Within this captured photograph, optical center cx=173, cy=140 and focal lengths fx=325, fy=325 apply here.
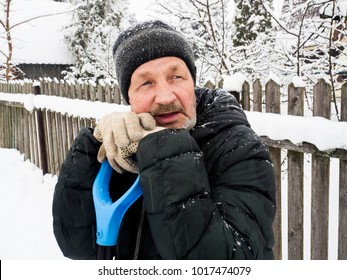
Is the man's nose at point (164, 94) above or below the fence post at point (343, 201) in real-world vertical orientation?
above

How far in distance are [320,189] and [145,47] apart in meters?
1.60

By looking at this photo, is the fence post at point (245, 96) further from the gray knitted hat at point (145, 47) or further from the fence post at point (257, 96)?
the gray knitted hat at point (145, 47)

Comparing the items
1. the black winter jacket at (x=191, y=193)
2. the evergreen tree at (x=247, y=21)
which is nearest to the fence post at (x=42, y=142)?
the black winter jacket at (x=191, y=193)

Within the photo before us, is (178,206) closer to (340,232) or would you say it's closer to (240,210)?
(240,210)

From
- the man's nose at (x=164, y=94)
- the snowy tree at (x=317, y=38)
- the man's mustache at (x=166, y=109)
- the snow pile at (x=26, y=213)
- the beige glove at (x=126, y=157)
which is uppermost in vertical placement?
the snowy tree at (x=317, y=38)

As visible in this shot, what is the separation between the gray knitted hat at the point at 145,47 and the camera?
142 centimetres

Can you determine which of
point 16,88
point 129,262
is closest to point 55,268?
point 129,262

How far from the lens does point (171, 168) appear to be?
41.2 inches

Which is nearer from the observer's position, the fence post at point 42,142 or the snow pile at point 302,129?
the snow pile at point 302,129

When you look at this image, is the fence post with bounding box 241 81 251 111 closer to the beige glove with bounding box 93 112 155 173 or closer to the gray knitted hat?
the gray knitted hat

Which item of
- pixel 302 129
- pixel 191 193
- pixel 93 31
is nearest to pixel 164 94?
pixel 191 193

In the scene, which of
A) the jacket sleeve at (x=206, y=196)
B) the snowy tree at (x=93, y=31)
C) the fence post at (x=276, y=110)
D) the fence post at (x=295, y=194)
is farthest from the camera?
the snowy tree at (x=93, y=31)

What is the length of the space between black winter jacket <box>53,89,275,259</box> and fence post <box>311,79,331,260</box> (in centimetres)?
101

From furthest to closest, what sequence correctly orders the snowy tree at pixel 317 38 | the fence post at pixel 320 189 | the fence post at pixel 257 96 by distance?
1. the snowy tree at pixel 317 38
2. the fence post at pixel 257 96
3. the fence post at pixel 320 189
